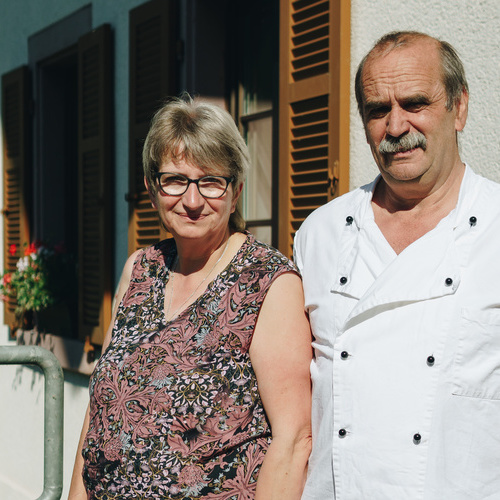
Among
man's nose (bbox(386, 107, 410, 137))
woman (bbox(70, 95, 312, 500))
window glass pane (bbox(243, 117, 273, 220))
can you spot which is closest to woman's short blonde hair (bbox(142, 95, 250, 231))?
woman (bbox(70, 95, 312, 500))

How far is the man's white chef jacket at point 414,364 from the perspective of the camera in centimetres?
178

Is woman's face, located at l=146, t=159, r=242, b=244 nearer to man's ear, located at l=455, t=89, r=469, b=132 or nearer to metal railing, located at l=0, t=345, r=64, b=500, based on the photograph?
metal railing, located at l=0, t=345, r=64, b=500

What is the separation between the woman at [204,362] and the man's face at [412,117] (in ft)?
1.37

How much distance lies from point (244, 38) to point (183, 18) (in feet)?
1.07

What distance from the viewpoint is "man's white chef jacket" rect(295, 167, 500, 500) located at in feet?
5.83

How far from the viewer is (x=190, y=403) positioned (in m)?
2.08

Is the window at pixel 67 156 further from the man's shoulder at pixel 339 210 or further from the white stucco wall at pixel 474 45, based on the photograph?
the man's shoulder at pixel 339 210

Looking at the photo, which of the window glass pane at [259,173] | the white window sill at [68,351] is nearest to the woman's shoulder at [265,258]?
the window glass pane at [259,173]

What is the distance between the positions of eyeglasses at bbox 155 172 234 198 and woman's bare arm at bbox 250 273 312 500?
37 cm

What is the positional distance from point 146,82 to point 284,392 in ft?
9.66

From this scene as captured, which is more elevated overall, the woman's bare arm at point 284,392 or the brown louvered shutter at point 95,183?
the brown louvered shutter at point 95,183

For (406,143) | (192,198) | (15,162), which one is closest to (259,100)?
(192,198)

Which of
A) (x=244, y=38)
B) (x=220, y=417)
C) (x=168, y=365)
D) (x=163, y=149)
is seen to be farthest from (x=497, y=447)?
(x=244, y=38)

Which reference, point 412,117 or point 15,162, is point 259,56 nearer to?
point 412,117
